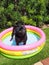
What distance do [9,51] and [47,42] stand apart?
71.1 inches

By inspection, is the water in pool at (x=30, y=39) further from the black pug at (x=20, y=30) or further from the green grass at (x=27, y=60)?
the black pug at (x=20, y=30)

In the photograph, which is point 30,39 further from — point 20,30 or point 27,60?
point 20,30

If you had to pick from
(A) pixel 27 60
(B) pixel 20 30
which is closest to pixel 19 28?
(B) pixel 20 30

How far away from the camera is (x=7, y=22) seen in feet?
28.6

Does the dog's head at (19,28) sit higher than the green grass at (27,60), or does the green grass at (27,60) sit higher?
the dog's head at (19,28)

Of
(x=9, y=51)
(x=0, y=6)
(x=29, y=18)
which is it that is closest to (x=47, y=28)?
(x=29, y=18)

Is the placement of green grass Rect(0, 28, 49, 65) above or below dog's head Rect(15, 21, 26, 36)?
below

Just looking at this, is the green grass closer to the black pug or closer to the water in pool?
the black pug

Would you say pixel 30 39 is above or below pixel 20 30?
below

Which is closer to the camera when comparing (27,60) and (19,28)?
(19,28)

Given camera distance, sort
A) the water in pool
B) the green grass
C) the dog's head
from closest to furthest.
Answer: the dog's head → the green grass → the water in pool

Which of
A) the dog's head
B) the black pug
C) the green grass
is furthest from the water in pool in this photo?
the dog's head

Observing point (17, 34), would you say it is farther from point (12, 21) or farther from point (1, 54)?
point (12, 21)

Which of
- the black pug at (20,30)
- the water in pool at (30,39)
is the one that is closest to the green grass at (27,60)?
the black pug at (20,30)
